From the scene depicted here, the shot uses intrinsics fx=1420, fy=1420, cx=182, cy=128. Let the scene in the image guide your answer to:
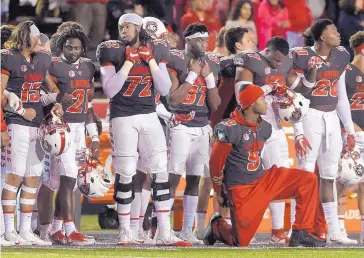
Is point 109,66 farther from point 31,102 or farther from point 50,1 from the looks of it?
point 50,1

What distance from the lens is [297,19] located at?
63.4 ft

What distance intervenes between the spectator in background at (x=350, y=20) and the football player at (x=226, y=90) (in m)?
4.50

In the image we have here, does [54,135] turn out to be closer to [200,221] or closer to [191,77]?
[191,77]

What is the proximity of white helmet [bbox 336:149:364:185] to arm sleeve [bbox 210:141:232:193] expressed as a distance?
158cm

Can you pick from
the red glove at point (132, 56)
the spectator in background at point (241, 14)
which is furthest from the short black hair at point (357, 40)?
the spectator in background at point (241, 14)

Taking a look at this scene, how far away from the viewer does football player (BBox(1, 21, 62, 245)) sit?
13203 mm

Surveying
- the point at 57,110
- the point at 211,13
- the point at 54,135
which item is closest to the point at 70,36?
the point at 57,110

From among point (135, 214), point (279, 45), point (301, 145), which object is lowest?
point (135, 214)

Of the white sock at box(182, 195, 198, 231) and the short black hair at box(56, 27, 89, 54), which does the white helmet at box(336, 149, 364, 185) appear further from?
the short black hair at box(56, 27, 89, 54)

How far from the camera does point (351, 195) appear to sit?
53.5 feet

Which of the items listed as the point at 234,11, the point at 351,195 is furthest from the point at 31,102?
the point at 234,11

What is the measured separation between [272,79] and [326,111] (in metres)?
0.65

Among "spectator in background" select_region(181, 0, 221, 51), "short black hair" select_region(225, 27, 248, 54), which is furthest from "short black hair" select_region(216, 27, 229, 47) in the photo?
"spectator in background" select_region(181, 0, 221, 51)

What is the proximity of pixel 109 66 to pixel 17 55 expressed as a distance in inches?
34.1
